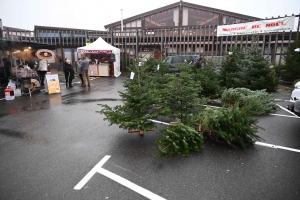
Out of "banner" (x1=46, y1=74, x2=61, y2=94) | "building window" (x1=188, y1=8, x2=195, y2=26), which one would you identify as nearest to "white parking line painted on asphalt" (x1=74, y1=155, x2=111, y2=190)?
"banner" (x1=46, y1=74, x2=61, y2=94)

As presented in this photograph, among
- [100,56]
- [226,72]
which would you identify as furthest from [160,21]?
[226,72]

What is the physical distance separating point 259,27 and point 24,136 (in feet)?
48.8

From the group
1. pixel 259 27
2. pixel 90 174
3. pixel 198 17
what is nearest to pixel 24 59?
pixel 90 174

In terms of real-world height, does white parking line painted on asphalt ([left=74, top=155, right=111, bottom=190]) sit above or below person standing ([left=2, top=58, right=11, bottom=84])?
below

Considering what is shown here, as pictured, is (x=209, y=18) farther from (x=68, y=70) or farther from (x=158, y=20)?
(x=68, y=70)

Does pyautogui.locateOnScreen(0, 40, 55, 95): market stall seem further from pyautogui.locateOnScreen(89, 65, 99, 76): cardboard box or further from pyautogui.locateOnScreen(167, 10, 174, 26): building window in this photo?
pyautogui.locateOnScreen(167, 10, 174, 26): building window

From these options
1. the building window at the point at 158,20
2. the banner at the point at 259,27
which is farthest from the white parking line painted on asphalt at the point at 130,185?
the building window at the point at 158,20

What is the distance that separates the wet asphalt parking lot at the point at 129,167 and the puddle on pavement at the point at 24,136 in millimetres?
23

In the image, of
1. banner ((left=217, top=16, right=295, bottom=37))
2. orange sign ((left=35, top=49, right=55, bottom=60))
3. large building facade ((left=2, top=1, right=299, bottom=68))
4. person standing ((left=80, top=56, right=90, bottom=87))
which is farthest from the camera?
large building facade ((left=2, top=1, right=299, bottom=68))

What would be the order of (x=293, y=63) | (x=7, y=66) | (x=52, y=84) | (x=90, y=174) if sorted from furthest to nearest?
(x=7, y=66)
(x=293, y=63)
(x=52, y=84)
(x=90, y=174)

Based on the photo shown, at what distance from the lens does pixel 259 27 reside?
14.2 meters

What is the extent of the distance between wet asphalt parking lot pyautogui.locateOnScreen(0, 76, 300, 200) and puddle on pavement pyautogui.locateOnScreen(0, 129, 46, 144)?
0.02 meters

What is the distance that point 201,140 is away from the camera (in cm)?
437

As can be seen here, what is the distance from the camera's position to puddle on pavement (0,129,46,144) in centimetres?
502
